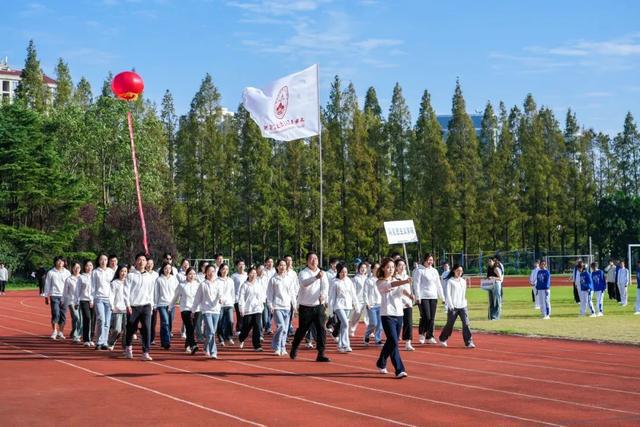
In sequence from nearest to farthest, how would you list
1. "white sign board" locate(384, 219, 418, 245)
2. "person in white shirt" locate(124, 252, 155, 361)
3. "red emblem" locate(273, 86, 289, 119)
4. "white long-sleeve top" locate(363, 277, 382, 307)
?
1. "person in white shirt" locate(124, 252, 155, 361)
2. "white long-sleeve top" locate(363, 277, 382, 307)
3. "red emblem" locate(273, 86, 289, 119)
4. "white sign board" locate(384, 219, 418, 245)

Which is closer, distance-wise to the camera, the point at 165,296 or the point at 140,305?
the point at 140,305

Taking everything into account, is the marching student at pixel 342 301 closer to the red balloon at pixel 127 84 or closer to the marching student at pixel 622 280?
the red balloon at pixel 127 84

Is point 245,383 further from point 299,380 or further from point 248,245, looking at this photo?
point 248,245

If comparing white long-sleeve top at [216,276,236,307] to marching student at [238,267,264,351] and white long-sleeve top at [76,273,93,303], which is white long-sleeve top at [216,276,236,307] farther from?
white long-sleeve top at [76,273,93,303]

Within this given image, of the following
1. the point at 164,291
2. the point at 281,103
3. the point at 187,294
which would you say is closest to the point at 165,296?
the point at 164,291

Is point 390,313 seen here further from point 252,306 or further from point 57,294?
point 57,294

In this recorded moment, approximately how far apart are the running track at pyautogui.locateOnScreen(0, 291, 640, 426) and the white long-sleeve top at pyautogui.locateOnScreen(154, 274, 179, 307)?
3.46 ft

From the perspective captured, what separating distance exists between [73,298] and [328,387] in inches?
382

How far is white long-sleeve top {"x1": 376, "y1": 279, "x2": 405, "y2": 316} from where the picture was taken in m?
13.8

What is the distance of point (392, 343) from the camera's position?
13562mm

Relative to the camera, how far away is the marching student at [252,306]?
60.5ft

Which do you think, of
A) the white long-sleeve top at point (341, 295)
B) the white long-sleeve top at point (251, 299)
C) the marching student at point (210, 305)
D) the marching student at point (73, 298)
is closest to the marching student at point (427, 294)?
the white long-sleeve top at point (341, 295)

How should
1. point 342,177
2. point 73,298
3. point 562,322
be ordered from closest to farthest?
point 73,298 < point 562,322 < point 342,177

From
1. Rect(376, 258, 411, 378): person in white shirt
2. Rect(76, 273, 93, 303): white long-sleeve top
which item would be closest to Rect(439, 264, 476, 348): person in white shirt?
Rect(376, 258, 411, 378): person in white shirt
